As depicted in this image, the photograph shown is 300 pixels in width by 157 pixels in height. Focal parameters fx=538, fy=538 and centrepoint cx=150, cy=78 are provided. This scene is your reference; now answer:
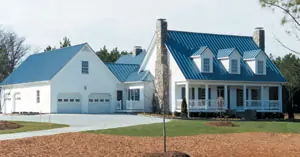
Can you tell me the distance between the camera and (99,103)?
157 feet

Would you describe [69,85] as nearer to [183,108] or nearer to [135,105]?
[135,105]

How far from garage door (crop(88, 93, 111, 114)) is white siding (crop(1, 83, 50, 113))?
12.8 feet

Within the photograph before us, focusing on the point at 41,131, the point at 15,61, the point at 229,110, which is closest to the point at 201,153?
the point at 41,131

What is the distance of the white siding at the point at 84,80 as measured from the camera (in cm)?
4566

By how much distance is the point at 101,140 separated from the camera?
70.7 ft

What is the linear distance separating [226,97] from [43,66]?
56.4 feet

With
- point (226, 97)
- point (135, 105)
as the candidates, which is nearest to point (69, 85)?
point (135, 105)

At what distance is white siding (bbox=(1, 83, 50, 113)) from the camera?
45875 mm

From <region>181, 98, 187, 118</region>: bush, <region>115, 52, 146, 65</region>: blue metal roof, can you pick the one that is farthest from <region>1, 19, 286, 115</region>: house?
<region>115, 52, 146, 65</region>: blue metal roof

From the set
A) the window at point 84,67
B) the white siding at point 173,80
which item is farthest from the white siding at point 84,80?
the white siding at point 173,80

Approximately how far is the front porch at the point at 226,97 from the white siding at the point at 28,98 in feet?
36.9

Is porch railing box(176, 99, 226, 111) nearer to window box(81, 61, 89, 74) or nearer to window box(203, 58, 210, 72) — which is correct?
window box(203, 58, 210, 72)

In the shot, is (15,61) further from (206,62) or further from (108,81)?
(206,62)

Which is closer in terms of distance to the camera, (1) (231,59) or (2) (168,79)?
(2) (168,79)
